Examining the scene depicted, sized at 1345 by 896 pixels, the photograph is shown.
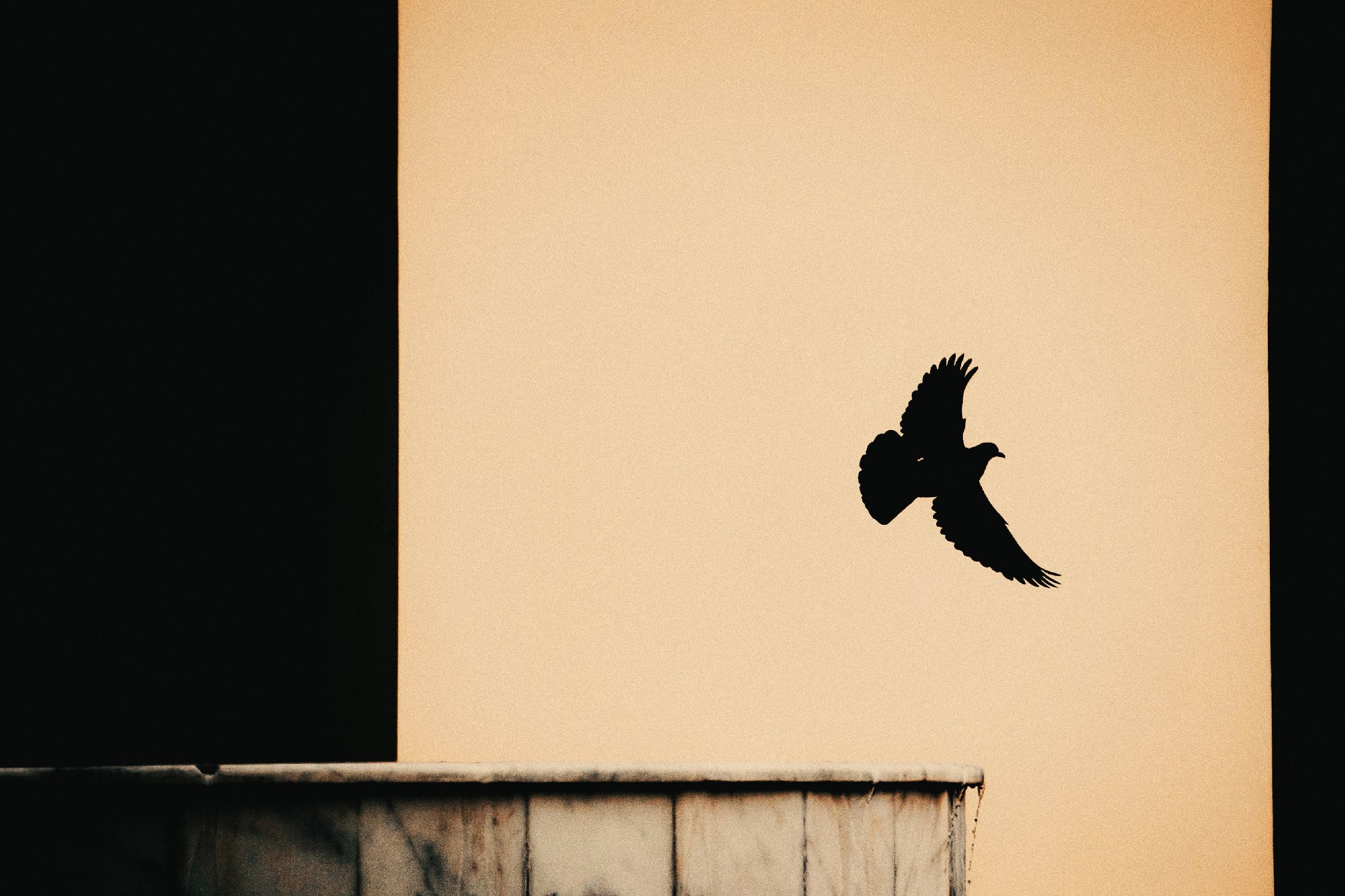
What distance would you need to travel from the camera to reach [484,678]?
143 cm

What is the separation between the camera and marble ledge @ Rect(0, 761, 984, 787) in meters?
Result: 0.94

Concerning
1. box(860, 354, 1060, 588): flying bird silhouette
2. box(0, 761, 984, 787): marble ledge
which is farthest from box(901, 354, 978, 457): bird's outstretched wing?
box(0, 761, 984, 787): marble ledge

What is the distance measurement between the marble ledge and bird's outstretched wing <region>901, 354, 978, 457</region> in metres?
0.63

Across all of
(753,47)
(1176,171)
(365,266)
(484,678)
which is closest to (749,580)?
(484,678)

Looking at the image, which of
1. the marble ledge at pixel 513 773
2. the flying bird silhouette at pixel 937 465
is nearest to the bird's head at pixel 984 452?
the flying bird silhouette at pixel 937 465

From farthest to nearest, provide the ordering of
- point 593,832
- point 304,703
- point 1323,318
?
point 1323,318, point 304,703, point 593,832

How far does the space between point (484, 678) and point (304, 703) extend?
0.31 m

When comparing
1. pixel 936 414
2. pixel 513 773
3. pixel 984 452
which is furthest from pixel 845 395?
pixel 513 773

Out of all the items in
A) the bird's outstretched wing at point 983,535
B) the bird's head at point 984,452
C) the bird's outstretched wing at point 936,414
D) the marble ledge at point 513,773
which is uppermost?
the bird's outstretched wing at point 936,414

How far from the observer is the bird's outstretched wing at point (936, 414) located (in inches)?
58.4

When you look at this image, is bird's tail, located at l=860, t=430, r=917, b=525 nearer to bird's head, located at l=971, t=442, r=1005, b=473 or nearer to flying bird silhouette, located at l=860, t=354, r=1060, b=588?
flying bird silhouette, located at l=860, t=354, r=1060, b=588

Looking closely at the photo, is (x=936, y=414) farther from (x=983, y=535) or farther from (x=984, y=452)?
(x=983, y=535)

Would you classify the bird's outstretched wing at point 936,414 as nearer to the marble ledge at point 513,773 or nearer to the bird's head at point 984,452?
the bird's head at point 984,452

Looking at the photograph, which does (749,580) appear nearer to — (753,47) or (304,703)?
(304,703)
